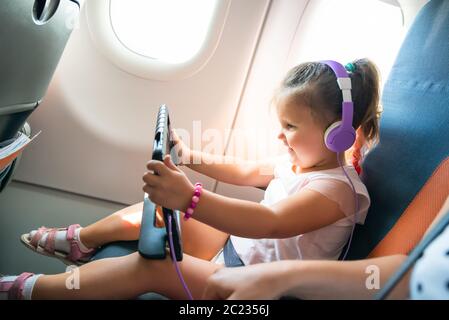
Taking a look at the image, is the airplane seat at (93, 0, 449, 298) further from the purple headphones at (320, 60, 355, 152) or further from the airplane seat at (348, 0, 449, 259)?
the purple headphones at (320, 60, 355, 152)

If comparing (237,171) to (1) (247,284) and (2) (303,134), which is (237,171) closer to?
(2) (303,134)

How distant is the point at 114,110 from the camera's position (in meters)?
1.40

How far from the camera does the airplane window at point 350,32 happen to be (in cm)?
132

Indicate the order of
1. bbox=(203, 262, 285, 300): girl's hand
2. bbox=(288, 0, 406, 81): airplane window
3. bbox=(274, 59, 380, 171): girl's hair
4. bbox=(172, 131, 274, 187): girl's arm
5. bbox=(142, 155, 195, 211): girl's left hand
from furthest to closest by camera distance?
bbox=(288, 0, 406, 81): airplane window < bbox=(172, 131, 274, 187): girl's arm < bbox=(274, 59, 380, 171): girl's hair < bbox=(142, 155, 195, 211): girl's left hand < bbox=(203, 262, 285, 300): girl's hand

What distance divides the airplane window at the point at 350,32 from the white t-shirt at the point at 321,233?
560 millimetres

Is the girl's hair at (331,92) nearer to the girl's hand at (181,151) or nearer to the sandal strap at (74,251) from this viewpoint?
the girl's hand at (181,151)

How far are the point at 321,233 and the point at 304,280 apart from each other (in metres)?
0.32

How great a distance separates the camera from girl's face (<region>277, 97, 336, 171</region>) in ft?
3.08

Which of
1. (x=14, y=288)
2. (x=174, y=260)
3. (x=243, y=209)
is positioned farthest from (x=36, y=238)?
(x=243, y=209)

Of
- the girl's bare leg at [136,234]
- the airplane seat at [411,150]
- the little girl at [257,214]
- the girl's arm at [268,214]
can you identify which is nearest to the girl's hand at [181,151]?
the little girl at [257,214]

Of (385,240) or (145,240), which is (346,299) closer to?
(385,240)

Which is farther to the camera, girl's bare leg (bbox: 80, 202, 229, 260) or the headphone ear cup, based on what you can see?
girl's bare leg (bbox: 80, 202, 229, 260)

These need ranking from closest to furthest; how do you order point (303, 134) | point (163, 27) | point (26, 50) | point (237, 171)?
point (26, 50) → point (303, 134) → point (237, 171) → point (163, 27)

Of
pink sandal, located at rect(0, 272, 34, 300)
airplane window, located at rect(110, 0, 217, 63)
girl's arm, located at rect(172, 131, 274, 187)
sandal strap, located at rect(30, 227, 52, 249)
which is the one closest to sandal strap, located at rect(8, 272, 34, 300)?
pink sandal, located at rect(0, 272, 34, 300)
